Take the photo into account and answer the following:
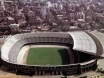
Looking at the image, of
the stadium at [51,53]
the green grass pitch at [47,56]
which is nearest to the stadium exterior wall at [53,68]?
the stadium at [51,53]

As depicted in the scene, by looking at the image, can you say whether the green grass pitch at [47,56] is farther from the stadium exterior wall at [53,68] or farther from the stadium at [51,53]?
the stadium exterior wall at [53,68]

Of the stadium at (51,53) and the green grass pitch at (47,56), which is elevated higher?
the stadium at (51,53)

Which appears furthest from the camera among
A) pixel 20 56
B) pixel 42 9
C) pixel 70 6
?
pixel 70 6

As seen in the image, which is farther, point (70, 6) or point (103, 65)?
point (70, 6)

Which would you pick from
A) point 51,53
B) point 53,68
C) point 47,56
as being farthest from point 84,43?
point 53,68

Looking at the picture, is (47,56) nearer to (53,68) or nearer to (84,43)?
(84,43)

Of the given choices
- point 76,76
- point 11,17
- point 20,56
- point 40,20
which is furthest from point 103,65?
point 11,17

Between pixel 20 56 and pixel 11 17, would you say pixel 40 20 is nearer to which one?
pixel 11 17
